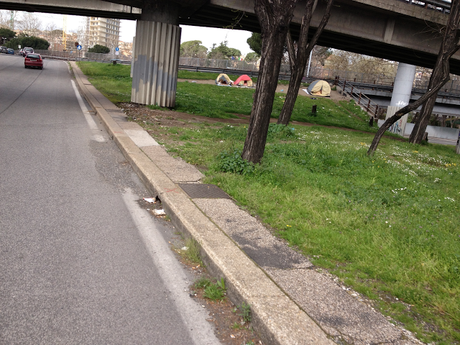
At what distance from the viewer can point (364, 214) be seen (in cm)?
588

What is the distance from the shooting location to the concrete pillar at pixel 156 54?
16094 mm

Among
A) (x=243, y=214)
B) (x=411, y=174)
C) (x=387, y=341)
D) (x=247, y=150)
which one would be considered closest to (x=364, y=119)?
(x=411, y=174)

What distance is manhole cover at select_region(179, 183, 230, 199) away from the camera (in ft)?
20.0

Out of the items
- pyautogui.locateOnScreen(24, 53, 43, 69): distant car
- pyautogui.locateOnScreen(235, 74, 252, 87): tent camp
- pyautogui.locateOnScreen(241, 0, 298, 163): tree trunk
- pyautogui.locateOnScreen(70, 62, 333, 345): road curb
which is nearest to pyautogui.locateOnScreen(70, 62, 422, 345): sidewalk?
pyautogui.locateOnScreen(70, 62, 333, 345): road curb

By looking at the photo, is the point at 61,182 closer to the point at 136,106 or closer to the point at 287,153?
the point at 287,153

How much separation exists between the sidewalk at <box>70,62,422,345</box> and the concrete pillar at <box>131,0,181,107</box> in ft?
36.3

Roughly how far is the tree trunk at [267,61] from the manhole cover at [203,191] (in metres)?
1.64

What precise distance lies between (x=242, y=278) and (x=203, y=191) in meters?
2.83

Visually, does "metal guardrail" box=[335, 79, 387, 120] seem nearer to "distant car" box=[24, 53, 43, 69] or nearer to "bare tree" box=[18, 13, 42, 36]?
"distant car" box=[24, 53, 43, 69]

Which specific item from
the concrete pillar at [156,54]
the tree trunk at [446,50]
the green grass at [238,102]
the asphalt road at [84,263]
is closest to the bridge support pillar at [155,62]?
the concrete pillar at [156,54]

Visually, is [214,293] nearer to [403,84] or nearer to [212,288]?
[212,288]

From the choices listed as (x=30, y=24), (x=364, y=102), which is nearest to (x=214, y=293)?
(x=364, y=102)

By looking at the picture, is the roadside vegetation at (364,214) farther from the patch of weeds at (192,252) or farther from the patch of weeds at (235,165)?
the patch of weeds at (192,252)

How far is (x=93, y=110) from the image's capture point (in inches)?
575
